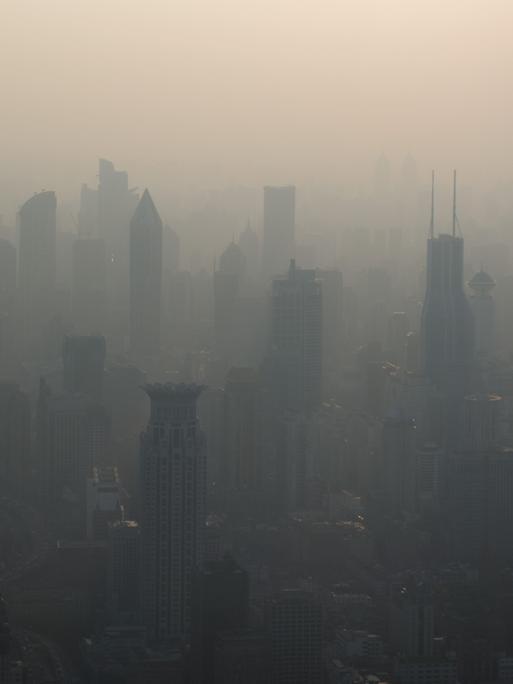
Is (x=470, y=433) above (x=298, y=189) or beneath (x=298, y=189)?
beneath

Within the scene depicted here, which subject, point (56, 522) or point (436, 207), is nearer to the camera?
point (56, 522)

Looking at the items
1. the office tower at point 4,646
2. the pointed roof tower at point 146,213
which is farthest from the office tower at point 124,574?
the pointed roof tower at point 146,213

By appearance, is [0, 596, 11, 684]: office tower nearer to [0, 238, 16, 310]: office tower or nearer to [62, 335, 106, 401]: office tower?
[62, 335, 106, 401]: office tower

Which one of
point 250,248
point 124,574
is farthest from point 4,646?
point 250,248

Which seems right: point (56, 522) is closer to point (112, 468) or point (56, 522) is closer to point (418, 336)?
point (112, 468)

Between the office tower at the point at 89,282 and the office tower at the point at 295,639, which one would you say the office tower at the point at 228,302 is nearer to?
the office tower at the point at 89,282

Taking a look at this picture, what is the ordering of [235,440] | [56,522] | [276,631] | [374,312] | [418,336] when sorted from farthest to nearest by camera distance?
1. [374,312]
2. [418,336]
3. [235,440]
4. [56,522]
5. [276,631]

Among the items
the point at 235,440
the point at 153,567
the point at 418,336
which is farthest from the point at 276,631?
the point at 418,336

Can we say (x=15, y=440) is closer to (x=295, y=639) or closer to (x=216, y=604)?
(x=216, y=604)

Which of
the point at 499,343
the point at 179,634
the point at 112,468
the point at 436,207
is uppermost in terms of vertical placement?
the point at 436,207
